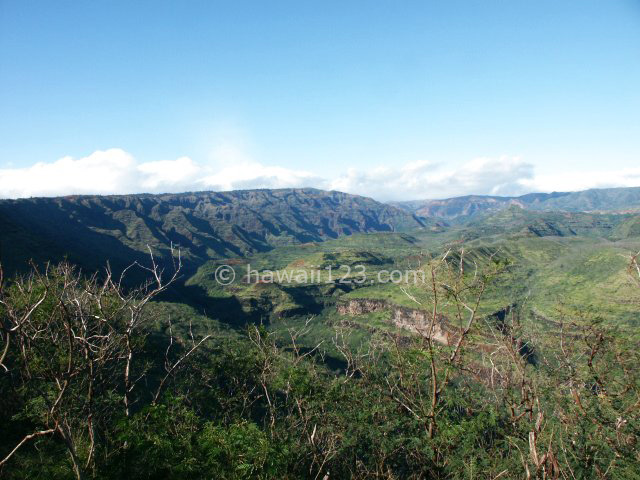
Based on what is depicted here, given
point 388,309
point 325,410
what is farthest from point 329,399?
point 388,309

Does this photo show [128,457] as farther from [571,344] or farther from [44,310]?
[571,344]

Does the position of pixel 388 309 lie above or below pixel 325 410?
below

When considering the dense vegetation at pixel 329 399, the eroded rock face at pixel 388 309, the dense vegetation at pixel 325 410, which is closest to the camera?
the dense vegetation at pixel 325 410

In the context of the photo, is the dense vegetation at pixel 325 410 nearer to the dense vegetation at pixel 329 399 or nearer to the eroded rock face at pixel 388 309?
the dense vegetation at pixel 329 399

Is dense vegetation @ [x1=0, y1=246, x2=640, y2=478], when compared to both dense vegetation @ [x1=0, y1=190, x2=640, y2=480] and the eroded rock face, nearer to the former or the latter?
dense vegetation @ [x1=0, y1=190, x2=640, y2=480]

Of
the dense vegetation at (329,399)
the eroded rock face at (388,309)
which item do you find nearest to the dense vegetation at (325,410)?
the dense vegetation at (329,399)

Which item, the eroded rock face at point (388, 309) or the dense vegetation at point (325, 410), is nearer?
the dense vegetation at point (325, 410)

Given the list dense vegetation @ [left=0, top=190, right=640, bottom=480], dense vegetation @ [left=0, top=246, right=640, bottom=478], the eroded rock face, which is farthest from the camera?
the eroded rock face

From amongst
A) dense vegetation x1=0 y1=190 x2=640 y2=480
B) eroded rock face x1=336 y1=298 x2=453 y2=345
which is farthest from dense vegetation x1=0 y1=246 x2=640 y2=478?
eroded rock face x1=336 y1=298 x2=453 y2=345

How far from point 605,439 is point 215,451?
61.3 feet

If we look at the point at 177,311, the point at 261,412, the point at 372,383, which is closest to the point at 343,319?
the point at 177,311

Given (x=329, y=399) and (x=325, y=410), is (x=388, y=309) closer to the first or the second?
(x=325, y=410)

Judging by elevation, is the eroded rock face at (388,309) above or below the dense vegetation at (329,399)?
below

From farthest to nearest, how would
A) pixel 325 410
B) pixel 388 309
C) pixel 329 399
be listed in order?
pixel 388 309
pixel 325 410
pixel 329 399
